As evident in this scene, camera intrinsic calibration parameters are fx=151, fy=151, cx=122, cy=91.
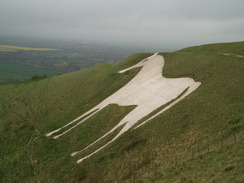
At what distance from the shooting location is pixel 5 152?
29484 mm

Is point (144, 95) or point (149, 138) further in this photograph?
point (144, 95)

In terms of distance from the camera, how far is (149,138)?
877 inches

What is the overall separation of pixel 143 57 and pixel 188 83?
104ft

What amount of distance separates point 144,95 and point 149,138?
1561 cm

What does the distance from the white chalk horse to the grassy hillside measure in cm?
198

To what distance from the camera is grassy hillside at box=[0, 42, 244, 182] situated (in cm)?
1551

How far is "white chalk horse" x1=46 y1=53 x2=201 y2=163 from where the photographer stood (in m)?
29.7

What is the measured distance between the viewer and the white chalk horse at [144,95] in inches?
1168

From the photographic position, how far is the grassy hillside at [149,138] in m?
15.5

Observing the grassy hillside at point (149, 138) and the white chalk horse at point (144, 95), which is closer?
the grassy hillside at point (149, 138)

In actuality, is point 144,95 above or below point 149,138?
above

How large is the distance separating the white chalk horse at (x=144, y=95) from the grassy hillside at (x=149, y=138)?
1.98 meters

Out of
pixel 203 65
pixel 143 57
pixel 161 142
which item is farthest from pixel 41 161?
pixel 143 57

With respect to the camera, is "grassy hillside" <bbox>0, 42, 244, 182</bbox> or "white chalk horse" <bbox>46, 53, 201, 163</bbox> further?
"white chalk horse" <bbox>46, 53, 201, 163</bbox>
